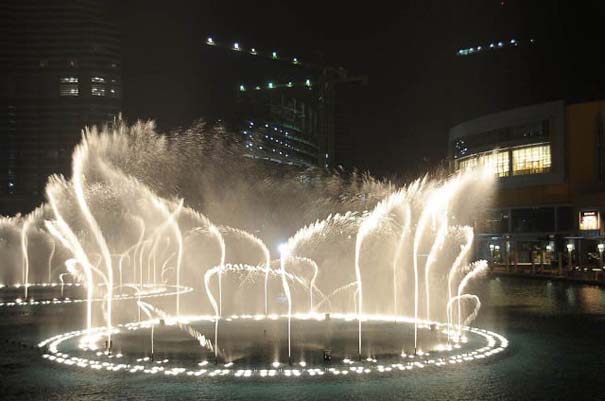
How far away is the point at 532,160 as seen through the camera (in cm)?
7469

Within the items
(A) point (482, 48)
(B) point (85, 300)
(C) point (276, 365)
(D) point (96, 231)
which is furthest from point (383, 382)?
(A) point (482, 48)

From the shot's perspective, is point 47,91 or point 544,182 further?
point 47,91

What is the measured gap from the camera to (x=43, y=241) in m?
60.6

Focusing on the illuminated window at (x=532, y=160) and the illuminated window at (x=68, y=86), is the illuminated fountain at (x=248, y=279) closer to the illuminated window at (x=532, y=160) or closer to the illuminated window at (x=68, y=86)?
the illuminated window at (x=532, y=160)

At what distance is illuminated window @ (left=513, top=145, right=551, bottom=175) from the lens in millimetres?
73312

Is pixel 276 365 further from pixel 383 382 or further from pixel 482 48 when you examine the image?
pixel 482 48

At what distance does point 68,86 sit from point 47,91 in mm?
3395

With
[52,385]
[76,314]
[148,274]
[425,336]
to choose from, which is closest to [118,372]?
[52,385]

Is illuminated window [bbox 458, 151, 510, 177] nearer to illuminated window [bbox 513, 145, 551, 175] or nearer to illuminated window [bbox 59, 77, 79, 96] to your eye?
illuminated window [bbox 513, 145, 551, 175]

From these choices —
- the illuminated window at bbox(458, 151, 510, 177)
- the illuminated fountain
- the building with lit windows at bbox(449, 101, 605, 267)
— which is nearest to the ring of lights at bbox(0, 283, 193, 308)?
the illuminated fountain

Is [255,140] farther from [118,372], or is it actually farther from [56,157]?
[118,372]

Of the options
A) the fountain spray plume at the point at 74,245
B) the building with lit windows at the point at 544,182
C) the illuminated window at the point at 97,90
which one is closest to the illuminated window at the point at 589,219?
the building with lit windows at the point at 544,182

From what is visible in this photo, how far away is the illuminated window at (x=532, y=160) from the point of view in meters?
73.3

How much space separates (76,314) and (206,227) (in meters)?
35.4
